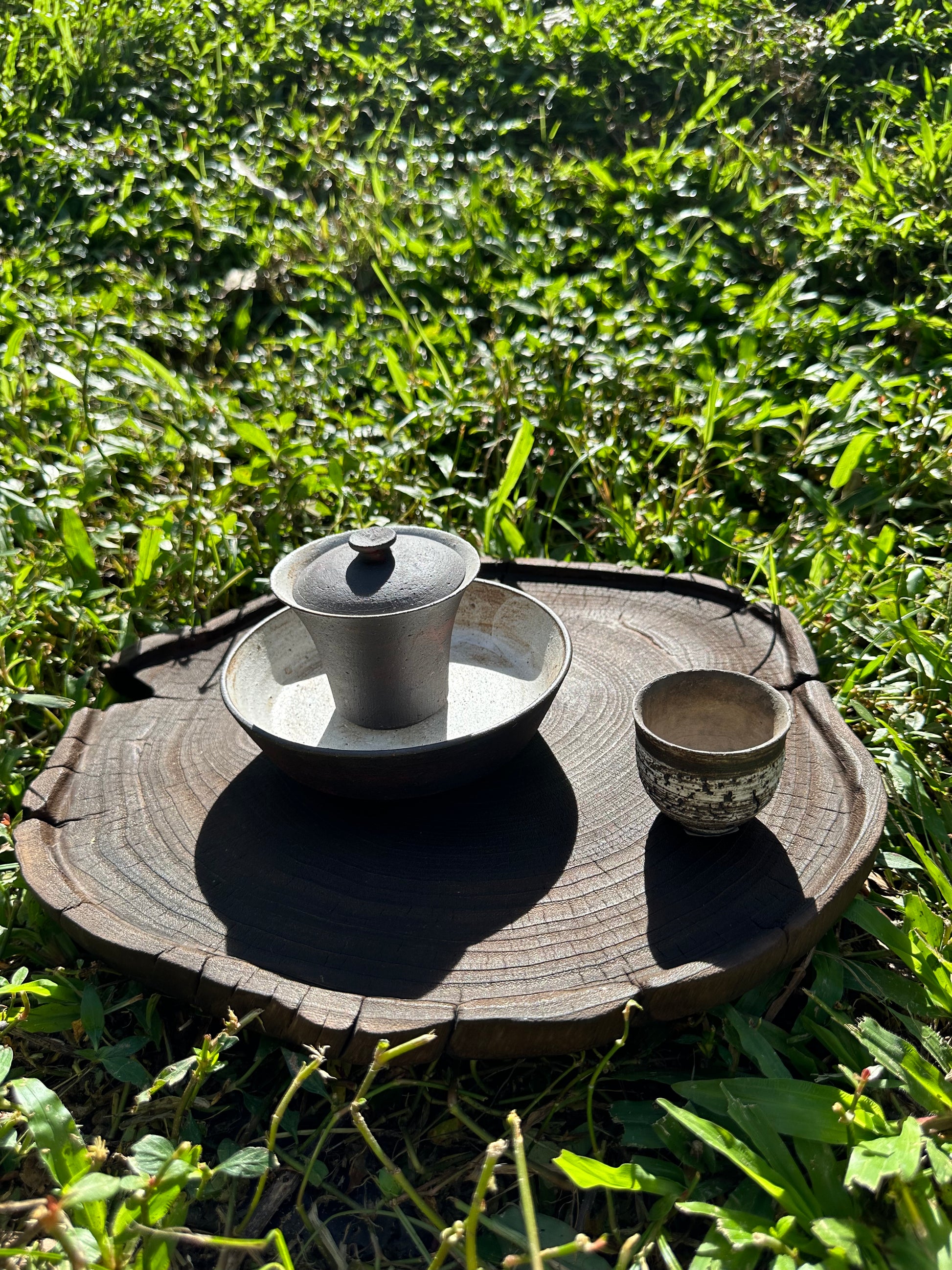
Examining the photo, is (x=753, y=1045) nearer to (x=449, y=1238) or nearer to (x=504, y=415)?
(x=449, y=1238)

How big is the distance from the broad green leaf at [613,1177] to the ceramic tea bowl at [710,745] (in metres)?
0.57

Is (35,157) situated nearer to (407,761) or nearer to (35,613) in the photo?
(35,613)

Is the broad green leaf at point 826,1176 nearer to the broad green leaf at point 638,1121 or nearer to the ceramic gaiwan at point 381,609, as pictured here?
the broad green leaf at point 638,1121

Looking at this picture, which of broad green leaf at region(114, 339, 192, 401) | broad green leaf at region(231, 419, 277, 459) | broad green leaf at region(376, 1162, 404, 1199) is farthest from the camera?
broad green leaf at region(114, 339, 192, 401)

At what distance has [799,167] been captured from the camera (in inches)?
175

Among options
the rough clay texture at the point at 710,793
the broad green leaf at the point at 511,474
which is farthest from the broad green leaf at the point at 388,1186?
the broad green leaf at the point at 511,474

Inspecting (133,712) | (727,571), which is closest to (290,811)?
(133,712)

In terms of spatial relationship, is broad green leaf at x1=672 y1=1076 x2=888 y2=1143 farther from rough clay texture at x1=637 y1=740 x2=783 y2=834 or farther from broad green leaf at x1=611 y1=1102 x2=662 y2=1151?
rough clay texture at x1=637 y1=740 x2=783 y2=834

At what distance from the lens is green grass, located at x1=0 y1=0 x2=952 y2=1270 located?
1661 millimetres

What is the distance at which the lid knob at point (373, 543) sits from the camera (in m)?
1.87

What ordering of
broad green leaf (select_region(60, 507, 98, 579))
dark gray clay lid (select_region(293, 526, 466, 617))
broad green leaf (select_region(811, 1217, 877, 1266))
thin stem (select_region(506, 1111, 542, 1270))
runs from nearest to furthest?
thin stem (select_region(506, 1111, 542, 1270)) < broad green leaf (select_region(811, 1217, 877, 1266)) < dark gray clay lid (select_region(293, 526, 466, 617)) < broad green leaf (select_region(60, 507, 98, 579))

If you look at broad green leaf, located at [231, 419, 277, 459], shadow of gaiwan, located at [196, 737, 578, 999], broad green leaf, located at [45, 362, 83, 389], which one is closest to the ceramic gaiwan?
shadow of gaiwan, located at [196, 737, 578, 999]

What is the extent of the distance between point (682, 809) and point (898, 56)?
4581 millimetres

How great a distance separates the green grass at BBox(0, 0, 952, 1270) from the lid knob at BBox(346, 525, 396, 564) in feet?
2.96
